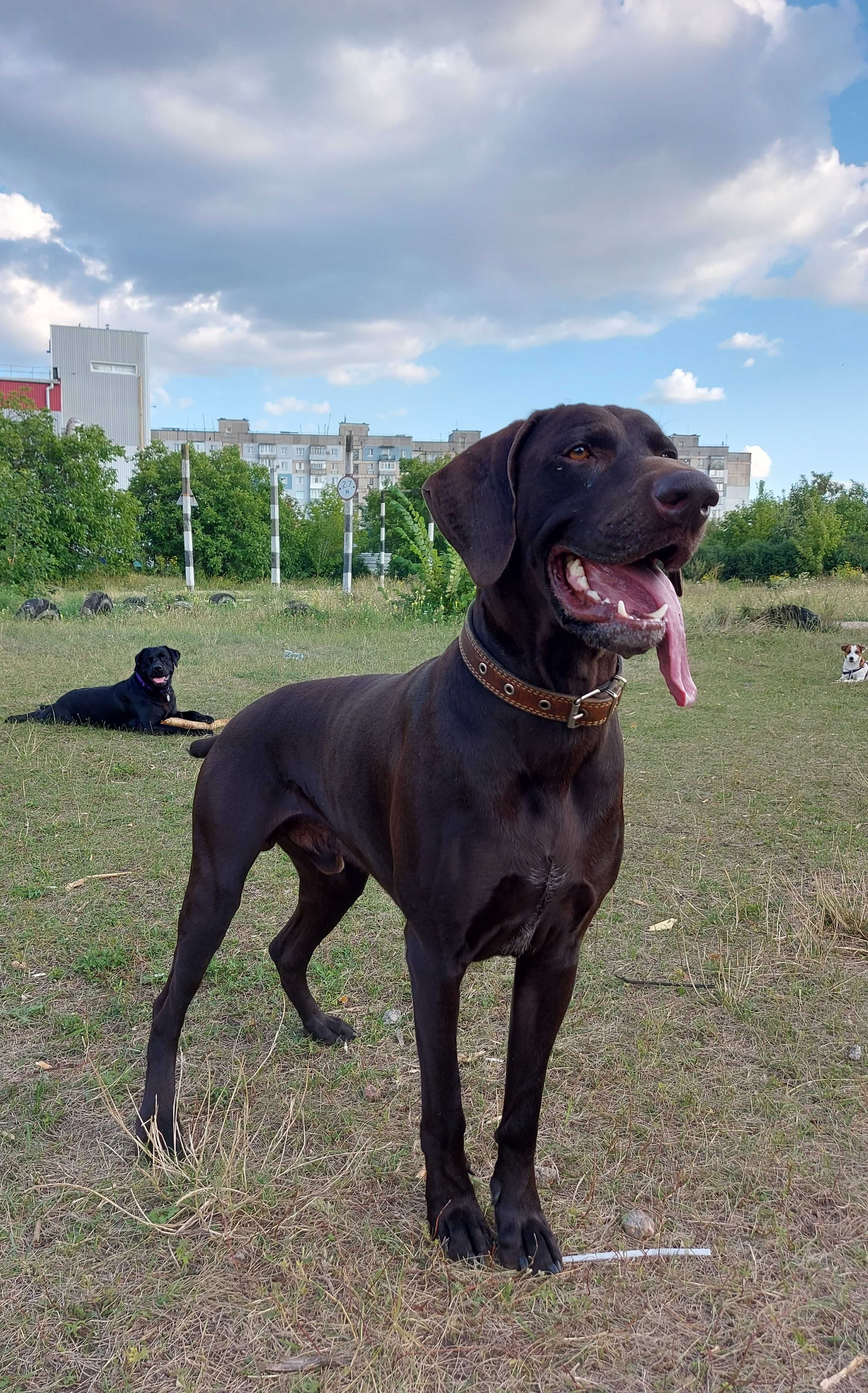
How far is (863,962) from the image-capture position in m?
3.54

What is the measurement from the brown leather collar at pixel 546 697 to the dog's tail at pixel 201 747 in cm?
119

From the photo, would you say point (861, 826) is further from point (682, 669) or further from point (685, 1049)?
point (682, 669)

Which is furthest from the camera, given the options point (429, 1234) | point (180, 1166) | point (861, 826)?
point (861, 826)

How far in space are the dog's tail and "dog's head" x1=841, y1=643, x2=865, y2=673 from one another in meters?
8.61

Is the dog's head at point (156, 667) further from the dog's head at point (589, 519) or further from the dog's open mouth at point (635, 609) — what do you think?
the dog's open mouth at point (635, 609)

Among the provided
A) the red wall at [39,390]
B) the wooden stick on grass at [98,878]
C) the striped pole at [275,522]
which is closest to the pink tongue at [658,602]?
the wooden stick on grass at [98,878]

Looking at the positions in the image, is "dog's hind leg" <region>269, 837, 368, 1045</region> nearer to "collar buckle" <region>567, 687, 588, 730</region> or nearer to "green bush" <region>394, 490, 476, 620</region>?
"collar buckle" <region>567, 687, 588, 730</region>

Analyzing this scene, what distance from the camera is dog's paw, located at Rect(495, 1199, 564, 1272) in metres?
2.09

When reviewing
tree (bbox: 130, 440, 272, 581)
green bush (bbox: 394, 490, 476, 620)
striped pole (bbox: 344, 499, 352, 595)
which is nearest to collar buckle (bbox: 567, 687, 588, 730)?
green bush (bbox: 394, 490, 476, 620)

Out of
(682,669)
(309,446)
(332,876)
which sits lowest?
(332,876)

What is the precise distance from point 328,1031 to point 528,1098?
1.09 metres

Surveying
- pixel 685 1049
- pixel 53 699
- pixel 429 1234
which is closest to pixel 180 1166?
pixel 429 1234

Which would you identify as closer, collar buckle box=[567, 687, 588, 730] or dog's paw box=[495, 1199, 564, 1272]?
collar buckle box=[567, 687, 588, 730]

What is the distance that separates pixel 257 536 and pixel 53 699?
32.0m
